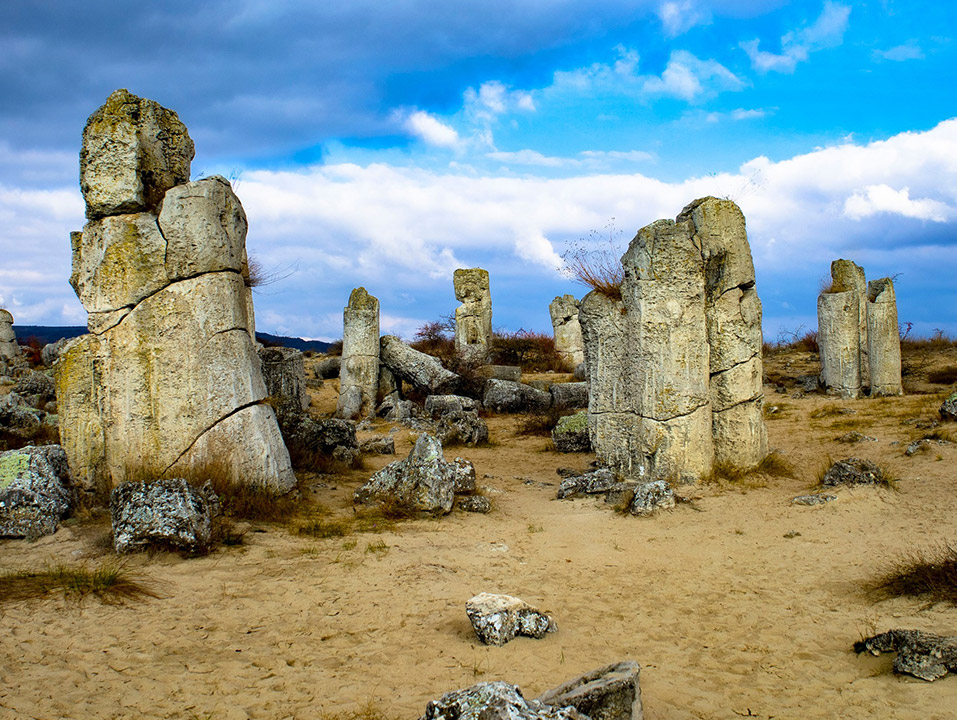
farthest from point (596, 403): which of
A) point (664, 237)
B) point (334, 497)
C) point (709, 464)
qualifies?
point (334, 497)

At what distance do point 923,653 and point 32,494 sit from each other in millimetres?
6402

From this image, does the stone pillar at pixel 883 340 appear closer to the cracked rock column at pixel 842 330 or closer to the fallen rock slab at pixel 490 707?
the cracked rock column at pixel 842 330

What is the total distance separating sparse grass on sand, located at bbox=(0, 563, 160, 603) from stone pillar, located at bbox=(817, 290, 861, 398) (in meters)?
14.4

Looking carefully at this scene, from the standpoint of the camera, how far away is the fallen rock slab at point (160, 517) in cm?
532

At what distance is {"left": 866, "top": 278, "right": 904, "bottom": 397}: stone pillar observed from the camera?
15227 mm

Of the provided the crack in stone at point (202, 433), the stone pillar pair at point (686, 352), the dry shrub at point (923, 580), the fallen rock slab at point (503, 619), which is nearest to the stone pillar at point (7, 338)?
the crack in stone at point (202, 433)

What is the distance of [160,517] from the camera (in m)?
5.36

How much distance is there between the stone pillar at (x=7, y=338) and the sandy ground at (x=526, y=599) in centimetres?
2275

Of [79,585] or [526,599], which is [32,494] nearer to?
[79,585]

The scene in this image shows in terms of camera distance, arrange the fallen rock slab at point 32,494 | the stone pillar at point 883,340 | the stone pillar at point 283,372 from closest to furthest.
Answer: the fallen rock slab at point 32,494 → the stone pillar at point 283,372 → the stone pillar at point 883,340

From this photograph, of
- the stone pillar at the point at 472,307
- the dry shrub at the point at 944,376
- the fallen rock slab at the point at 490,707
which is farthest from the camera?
the stone pillar at the point at 472,307

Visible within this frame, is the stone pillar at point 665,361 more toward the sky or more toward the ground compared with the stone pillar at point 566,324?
more toward the ground

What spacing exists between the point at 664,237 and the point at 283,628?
5589 mm

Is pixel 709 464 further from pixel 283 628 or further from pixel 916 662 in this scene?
pixel 283 628
